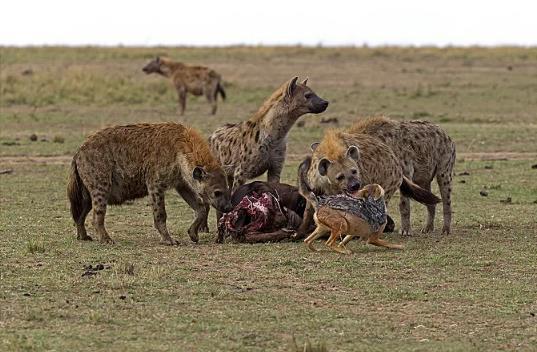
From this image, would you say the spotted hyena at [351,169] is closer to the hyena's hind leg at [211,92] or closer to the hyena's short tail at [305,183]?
the hyena's short tail at [305,183]

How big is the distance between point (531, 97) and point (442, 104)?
2.02 metres

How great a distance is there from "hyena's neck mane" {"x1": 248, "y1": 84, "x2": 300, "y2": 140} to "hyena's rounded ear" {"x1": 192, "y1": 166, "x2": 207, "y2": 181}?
1.22 metres

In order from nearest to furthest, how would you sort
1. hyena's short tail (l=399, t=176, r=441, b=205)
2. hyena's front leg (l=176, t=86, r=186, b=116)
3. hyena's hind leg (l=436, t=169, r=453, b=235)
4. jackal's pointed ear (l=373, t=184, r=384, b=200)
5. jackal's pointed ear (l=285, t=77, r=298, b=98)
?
jackal's pointed ear (l=373, t=184, r=384, b=200), hyena's short tail (l=399, t=176, r=441, b=205), hyena's hind leg (l=436, t=169, r=453, b=235), jackal's pointed ear (l=285, t=77, r=298, b=98), hyena's front leg (l=176, t=86, r=186, b=116)

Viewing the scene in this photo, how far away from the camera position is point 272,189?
29.5 feet

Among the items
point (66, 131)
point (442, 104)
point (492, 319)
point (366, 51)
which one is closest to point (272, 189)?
point (492, 319)

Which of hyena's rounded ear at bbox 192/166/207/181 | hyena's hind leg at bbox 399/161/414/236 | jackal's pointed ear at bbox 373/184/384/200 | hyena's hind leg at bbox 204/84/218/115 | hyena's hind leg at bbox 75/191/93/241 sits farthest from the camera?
hyena's hind leg at bbox 204/84/218/115

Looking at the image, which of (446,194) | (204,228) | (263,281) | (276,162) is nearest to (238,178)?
(276,162)

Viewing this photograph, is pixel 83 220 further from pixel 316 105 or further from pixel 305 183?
pixel 316 105

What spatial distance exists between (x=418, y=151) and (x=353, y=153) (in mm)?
1030

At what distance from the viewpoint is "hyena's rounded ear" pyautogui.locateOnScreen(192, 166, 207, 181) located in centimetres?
837

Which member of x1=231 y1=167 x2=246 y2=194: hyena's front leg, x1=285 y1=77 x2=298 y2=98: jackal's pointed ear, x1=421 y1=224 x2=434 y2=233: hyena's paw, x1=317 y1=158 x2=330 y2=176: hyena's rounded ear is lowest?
x1=421 y1=224 x2=434 y2=233: hyena's paw

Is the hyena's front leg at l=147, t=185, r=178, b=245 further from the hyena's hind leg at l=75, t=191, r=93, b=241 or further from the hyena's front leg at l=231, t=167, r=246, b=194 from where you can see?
the hyena's front leg at l=231, t=167, r=246, b=194

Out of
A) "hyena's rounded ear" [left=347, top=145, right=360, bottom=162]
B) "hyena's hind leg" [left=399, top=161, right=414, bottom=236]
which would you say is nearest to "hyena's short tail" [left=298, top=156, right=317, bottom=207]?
"hyena's rounded ear" [left=347, top=145, right=360, bottom=162]

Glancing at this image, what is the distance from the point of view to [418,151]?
30.1 ft
